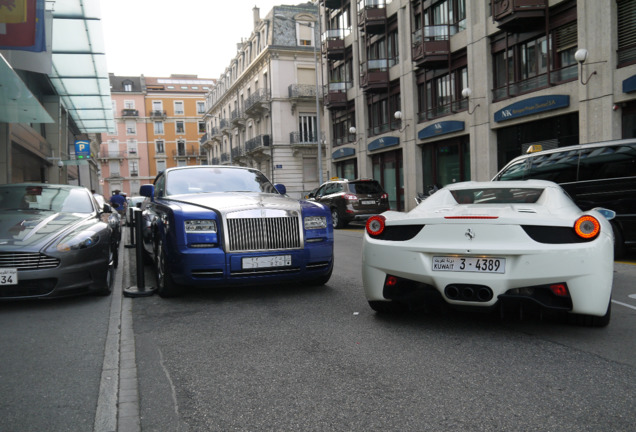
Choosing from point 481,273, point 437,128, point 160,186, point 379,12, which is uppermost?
point 379,12

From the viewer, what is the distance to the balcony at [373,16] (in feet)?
90.0

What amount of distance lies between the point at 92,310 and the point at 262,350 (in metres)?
2.56

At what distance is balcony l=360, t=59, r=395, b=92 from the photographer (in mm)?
27516

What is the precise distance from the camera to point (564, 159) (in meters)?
9.02

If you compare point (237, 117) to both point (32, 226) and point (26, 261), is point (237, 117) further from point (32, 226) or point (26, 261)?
point (26, 261)

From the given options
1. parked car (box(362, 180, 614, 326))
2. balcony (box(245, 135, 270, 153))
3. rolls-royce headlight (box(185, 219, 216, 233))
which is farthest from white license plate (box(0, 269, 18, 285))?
balcony (box(245, 135, 270, 153))

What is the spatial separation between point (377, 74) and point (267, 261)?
2338cm

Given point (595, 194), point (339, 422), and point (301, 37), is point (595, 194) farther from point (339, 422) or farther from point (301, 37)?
point (301, 37)

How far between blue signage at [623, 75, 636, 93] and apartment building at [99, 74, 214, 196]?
7082 cm

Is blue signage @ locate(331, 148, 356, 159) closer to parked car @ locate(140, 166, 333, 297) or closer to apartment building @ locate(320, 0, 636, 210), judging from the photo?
apartment building @ locate(320, 0, 636, 210)

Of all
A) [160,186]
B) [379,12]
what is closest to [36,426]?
[160,186]

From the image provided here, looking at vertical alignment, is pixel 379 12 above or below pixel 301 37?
below

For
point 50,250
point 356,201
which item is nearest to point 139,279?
point 50,250

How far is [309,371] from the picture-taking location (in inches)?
139
